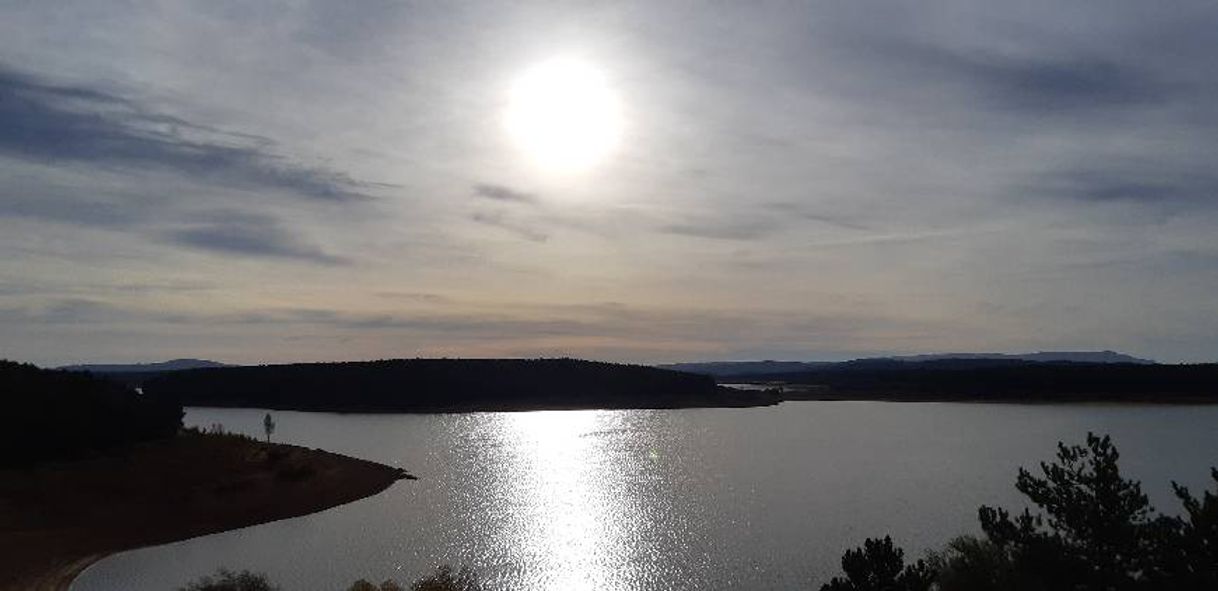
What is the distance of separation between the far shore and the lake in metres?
2.65

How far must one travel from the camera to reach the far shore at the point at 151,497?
57.2 m

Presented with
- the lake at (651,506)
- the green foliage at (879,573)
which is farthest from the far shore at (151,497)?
the green foliage at (879,573)

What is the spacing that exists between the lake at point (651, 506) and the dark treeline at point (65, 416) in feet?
66.4

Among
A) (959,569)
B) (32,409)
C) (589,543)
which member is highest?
(32,409)

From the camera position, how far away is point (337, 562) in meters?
53.7

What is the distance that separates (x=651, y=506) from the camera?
74250 millimetres

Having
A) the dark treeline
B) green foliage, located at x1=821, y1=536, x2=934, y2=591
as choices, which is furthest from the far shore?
green foliage, located at x1=821, y1=536, x2=934, y2=591

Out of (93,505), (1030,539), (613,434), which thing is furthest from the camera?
(613,434)

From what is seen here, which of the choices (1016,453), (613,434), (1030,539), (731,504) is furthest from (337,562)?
(613,434)

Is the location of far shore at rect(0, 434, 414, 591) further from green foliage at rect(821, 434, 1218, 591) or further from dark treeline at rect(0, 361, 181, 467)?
green foliage at rect(821, 434, 1218, 591)

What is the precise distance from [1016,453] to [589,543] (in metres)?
73.9

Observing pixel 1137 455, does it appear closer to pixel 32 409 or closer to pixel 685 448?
pixel 685 448

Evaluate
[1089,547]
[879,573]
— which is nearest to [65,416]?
[879,573]

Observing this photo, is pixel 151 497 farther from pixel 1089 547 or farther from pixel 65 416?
pixel 1089 547
